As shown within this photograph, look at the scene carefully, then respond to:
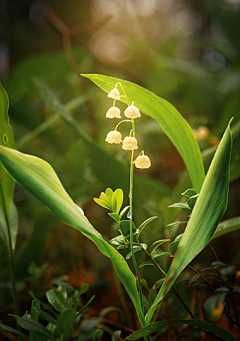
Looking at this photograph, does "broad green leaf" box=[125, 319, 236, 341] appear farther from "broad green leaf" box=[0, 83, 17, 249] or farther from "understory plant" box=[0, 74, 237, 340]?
"broad green leaf" box=[0, 83, 17, 249]

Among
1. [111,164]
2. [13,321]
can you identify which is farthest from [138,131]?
[13,321]

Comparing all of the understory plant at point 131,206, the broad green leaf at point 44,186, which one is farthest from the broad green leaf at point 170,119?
the broad green leaf at point 44,186

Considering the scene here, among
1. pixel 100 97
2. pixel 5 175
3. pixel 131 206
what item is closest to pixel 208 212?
pixel 131 206

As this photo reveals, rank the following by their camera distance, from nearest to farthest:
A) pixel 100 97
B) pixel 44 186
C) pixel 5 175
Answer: pixel 44 186
pixel 5 175
pixel 100 97

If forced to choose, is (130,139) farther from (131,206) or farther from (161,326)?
(161,326)

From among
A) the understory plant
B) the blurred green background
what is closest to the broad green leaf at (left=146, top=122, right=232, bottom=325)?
the understory plant

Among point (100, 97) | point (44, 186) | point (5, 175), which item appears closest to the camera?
point (44, 186)

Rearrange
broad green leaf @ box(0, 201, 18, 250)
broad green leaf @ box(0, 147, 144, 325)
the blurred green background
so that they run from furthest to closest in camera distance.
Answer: the blurred green background → broad green leaf @ box(0, 201, 18, 250) → broad green leaf @ box(0, 147, 144, 325)
